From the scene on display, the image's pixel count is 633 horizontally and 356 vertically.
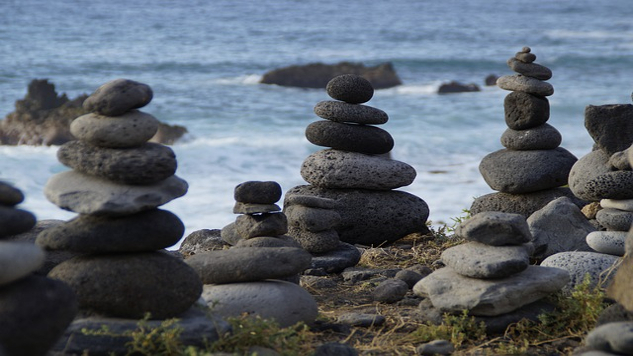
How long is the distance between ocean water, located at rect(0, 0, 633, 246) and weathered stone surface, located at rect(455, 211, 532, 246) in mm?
5762

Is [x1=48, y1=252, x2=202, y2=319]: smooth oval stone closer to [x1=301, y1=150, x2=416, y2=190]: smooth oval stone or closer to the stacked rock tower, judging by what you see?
the stacked rock tower

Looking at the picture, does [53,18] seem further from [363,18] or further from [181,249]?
[181,249]

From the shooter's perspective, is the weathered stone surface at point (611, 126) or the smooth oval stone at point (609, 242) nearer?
the smooth oval stone at point (609, 242)

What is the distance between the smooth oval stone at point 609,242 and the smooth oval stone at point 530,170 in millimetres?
2001

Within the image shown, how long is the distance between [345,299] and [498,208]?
2760 millimetres

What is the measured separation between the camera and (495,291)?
5.44 meters

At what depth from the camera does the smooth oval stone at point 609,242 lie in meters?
6.44

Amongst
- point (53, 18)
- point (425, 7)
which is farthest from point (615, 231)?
point (425, 7)

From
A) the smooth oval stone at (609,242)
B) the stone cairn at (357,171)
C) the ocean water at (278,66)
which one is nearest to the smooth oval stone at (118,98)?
the stone cairn at (357,171)

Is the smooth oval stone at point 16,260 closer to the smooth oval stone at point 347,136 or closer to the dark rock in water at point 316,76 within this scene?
the smooth oval stone at point 347,136

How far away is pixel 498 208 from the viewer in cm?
883

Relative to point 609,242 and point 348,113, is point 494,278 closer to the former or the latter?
point 609,242

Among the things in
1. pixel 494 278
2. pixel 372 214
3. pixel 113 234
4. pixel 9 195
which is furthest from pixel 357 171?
pixel 9 195

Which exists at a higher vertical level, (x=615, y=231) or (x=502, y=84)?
(x=502, y=84)
